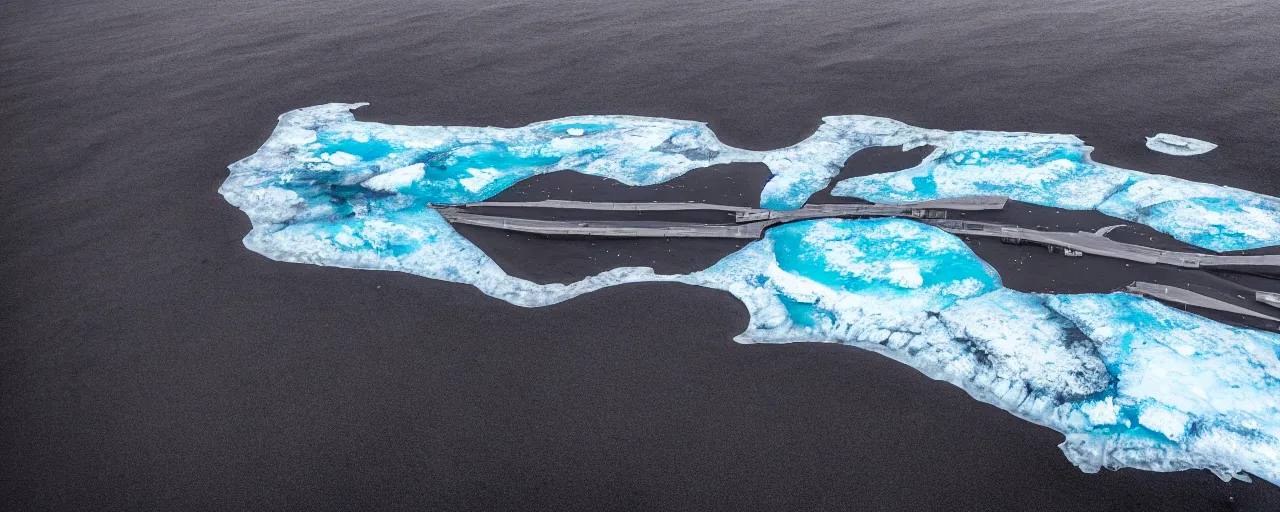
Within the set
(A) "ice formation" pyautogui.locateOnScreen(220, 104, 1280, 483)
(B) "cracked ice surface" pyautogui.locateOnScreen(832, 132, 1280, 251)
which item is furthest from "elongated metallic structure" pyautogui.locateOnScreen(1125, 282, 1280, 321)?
(B) "cracked ice surface" pyautogui.locateOnScreen(832, 132, 1280, 251)

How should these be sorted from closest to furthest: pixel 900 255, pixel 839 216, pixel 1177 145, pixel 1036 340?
pixel 1036 340, pixel 900 255, pixel 839 216, pixel 1177 145

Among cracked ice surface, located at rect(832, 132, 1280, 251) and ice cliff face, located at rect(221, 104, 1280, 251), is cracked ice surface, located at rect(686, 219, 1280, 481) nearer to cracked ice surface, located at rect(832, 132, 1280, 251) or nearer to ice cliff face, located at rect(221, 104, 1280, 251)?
cracked ice surface, located at rect(832, 132, 1280, 251)

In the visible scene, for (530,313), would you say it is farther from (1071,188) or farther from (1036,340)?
(1071,188)

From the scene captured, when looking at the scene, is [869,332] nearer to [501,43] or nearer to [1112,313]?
[1112,313]

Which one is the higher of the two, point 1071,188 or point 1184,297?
point 1071,188

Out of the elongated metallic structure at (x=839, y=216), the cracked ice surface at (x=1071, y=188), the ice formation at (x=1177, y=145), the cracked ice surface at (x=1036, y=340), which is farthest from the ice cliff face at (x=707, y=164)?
the cracked ice surface at (x=1036, y=340)

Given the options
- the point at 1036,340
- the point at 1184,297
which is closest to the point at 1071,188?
the point at 1184,297
